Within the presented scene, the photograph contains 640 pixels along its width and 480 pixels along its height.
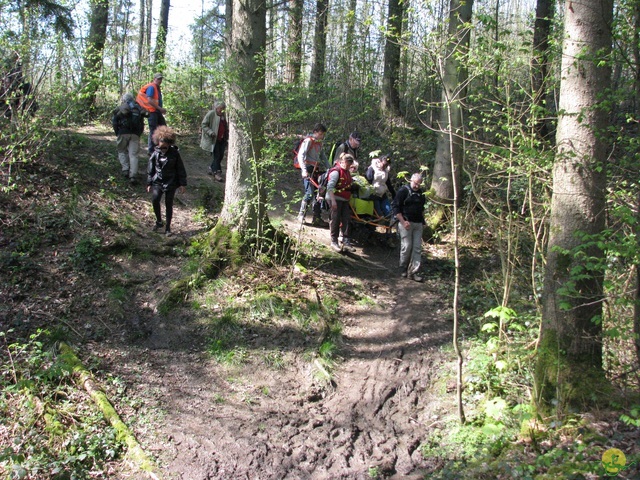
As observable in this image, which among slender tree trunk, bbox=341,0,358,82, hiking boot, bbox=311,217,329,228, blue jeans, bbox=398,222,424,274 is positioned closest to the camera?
blue jeans, bbox=398,222,424,274

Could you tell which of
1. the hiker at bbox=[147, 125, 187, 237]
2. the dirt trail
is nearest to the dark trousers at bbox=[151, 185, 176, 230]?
the hiker at bbox=[147, 125, 187, 237]

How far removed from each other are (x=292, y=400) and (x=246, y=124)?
390 centimetres

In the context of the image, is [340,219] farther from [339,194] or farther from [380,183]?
[380,183]

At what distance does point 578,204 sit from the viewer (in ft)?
15.2

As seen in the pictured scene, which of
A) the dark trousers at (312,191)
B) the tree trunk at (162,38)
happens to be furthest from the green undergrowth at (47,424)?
the tree trunk at (162,38)

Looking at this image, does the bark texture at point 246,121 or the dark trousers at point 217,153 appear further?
the dark trousers at point 217,153

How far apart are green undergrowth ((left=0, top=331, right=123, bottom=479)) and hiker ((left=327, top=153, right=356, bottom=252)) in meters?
4.79

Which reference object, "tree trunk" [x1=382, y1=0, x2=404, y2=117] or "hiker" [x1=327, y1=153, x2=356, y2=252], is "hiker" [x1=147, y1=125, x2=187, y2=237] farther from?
"tree trunk" [x1=382, y1=0, x2=404, y2=117]

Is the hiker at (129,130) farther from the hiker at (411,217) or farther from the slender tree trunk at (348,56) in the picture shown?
the slender tree trunk at (348,56)

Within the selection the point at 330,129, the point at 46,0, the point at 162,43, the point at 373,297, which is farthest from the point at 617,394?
the point at 162,43

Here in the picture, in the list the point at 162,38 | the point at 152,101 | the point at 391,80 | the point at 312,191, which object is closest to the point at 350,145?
the point at 312,191

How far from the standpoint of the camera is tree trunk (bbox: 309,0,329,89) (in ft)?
50.8

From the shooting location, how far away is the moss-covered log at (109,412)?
178 inches

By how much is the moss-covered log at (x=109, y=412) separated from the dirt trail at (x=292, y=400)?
0.17 metres
